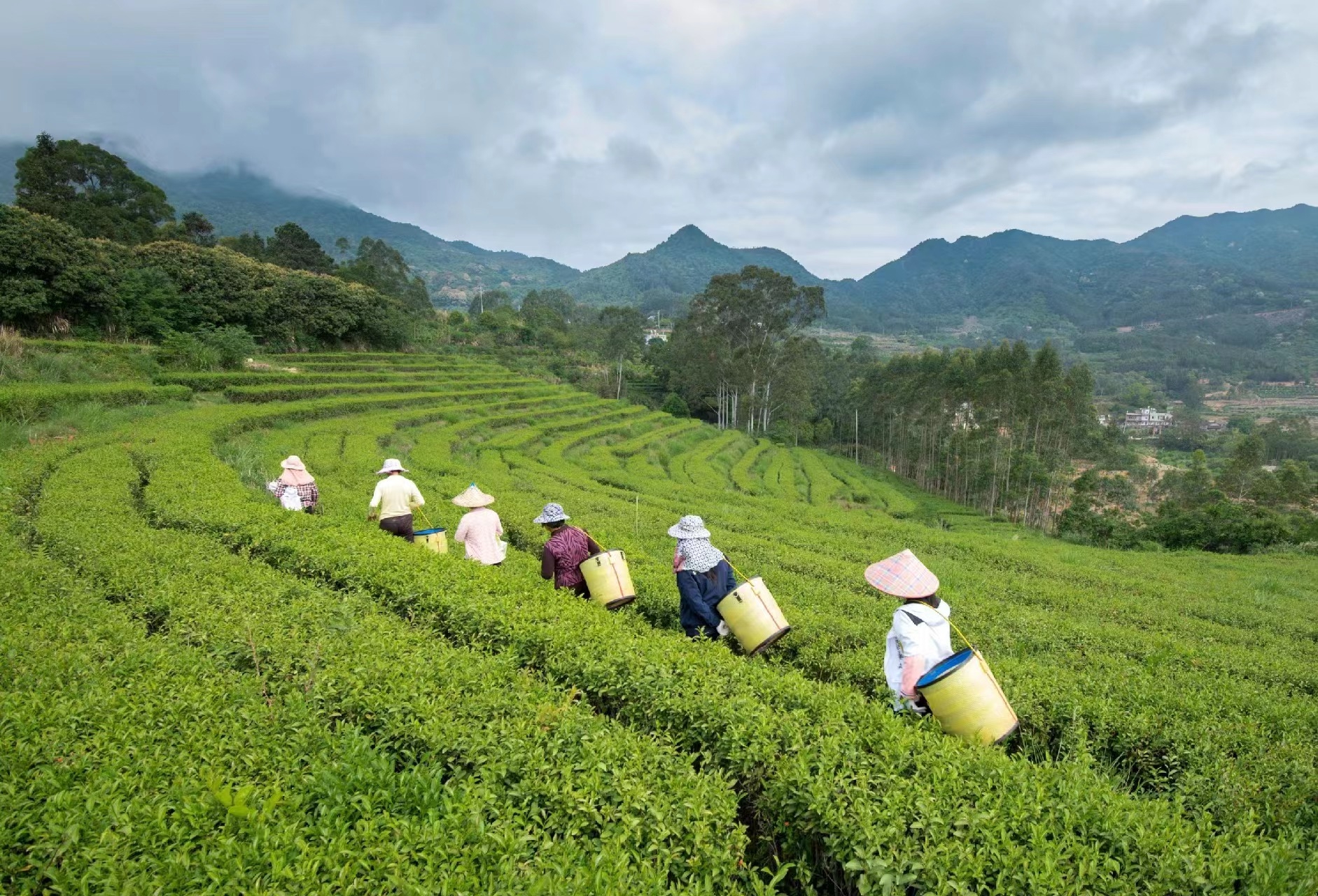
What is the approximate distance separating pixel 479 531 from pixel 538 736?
179 inches

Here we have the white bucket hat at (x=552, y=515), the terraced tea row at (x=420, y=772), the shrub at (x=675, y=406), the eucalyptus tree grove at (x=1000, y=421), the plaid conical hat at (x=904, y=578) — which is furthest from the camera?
the shrub at (x=675, y=406)

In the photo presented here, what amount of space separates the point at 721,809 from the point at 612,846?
2.04 feet

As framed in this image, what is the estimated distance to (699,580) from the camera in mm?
5746

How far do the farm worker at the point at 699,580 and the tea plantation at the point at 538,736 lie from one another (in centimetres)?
50

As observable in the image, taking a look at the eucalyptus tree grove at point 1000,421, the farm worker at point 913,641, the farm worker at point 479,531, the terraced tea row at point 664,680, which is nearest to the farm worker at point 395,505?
the terraced tea row at point 664,680

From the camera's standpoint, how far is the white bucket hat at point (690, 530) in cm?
579

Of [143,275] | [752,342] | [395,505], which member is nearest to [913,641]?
[395,505]

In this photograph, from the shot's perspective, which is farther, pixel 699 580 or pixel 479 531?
pixel 479 531

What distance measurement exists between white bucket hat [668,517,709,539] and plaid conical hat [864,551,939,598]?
68.2 inches

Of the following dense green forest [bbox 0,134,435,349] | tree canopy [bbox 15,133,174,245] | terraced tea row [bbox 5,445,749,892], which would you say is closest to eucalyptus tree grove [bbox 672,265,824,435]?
dense green forest [bbox 0,134,435,349]

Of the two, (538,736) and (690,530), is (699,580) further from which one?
(538,736)

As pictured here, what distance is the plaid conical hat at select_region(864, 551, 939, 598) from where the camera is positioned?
14.5 feet

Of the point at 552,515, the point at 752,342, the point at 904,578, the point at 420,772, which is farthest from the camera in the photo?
the point at 752,342

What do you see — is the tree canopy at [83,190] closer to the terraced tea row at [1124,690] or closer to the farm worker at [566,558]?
the farm worker at [566,558]
